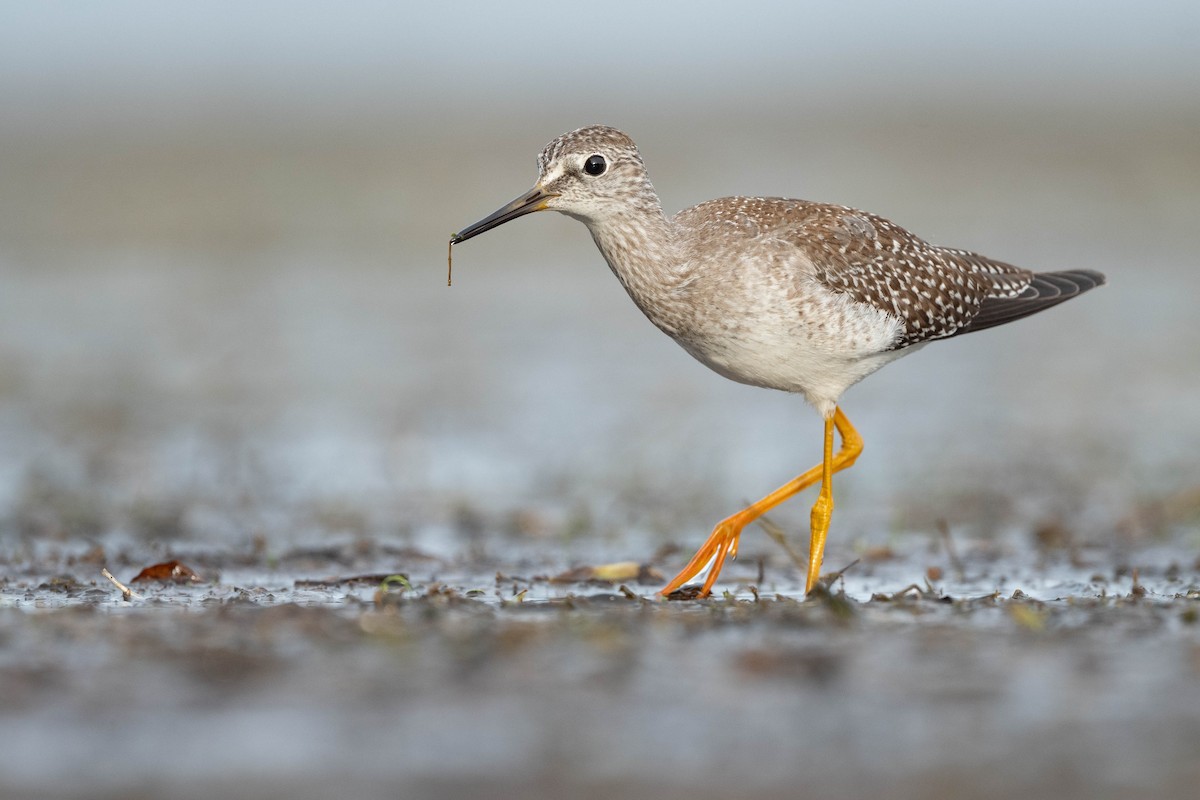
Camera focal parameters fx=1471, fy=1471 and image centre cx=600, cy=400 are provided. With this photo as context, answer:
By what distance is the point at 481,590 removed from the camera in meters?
6.73

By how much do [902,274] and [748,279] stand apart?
1.15m

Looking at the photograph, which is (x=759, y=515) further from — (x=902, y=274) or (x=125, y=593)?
(x=125, y=593)

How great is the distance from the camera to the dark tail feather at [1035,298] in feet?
27.3

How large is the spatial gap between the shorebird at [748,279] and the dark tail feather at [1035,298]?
58cm

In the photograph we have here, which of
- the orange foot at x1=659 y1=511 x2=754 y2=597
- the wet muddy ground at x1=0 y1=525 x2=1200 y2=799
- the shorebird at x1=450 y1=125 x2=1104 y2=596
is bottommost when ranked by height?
the wet muddy ground at x1=0 y1=525 x2=1200 y2=799

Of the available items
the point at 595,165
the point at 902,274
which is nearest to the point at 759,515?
the point at 902,274

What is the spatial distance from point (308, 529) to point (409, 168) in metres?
22.3

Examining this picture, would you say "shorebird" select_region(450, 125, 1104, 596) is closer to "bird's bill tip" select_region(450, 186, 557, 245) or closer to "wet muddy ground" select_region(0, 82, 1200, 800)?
"bird's bill tip" select_region(450, 186, 557, 245)

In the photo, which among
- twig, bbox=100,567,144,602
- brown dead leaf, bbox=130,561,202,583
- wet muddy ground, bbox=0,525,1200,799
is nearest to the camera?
wet muddy ground, bbox=0,525,1200,799

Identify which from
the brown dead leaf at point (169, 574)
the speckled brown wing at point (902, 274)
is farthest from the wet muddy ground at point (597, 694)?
the speckled brown wing at point (902, 274)

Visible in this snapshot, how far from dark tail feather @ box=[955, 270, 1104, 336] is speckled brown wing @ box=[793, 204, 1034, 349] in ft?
0.04

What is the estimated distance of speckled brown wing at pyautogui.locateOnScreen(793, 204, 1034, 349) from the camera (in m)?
7.46

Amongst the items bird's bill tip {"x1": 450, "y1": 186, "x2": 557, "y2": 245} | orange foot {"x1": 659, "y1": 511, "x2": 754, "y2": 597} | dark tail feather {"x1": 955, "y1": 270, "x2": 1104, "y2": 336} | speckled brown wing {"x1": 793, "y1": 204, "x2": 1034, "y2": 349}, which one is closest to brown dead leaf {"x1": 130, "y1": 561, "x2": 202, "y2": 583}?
bird's bill tip {"x1": 450, "y1": 186, "x2": 557, "y2": 245}

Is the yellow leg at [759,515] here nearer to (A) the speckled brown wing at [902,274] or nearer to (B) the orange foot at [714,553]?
(B) the orange foot at [714,553]
